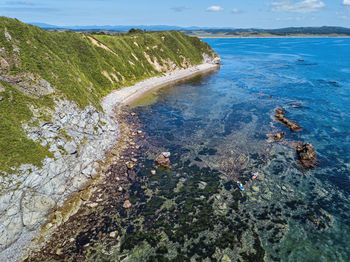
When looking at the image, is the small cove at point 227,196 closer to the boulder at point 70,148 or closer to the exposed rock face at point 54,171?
the exposed rock face at point 54,171

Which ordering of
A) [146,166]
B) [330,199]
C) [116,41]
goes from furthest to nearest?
[116,41] < [146,166] < [330,199]

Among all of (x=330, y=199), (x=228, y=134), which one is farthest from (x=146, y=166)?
(x=330, y=199)

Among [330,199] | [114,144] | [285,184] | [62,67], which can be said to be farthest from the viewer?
[62,67]

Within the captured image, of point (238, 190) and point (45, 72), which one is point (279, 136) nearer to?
point (238, 190)

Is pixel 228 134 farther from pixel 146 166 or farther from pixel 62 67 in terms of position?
pixel 62 67

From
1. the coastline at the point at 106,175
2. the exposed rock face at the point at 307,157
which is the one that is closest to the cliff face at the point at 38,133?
the coastline at the point at 106,175

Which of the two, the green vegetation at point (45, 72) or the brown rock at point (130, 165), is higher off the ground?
the green vegetation at point (45, 72)

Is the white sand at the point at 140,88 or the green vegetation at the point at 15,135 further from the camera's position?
the white sand at the point at 140,88

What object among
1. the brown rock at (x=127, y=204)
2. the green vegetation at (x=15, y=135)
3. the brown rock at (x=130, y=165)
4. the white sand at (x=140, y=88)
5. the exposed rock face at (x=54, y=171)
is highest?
the green vegetation at (x=15, y=135)
